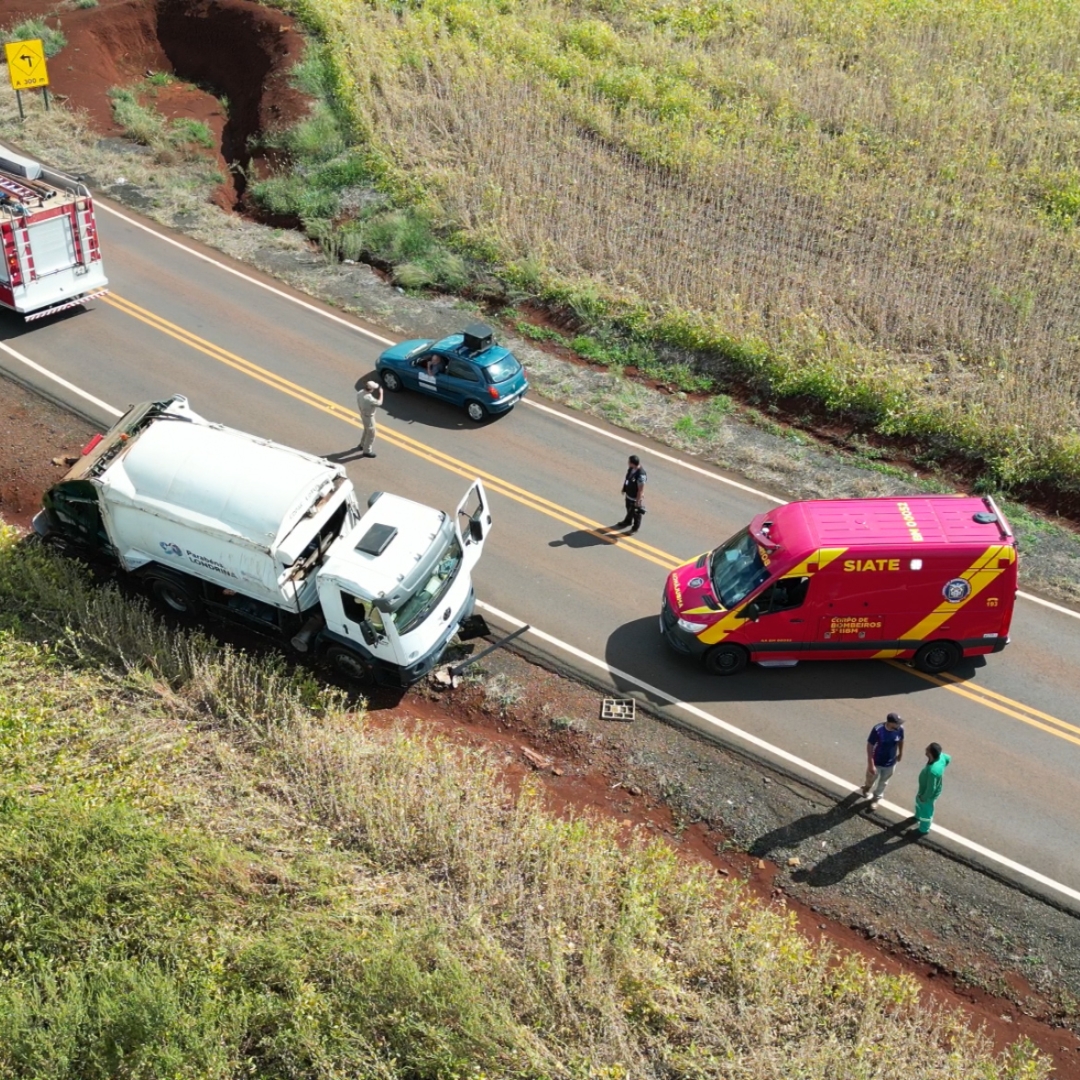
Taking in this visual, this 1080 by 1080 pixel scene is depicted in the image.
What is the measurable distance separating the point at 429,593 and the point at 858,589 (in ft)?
18.7

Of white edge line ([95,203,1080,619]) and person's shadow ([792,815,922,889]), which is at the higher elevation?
white edge line ([95,203,1080,619])

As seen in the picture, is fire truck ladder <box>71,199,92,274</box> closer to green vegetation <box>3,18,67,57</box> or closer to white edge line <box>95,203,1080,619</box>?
white edge line <box>95,203,1080,619</box>

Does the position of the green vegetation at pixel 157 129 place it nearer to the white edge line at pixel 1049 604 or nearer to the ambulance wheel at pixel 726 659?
the ambulance wheel at pixel 726 659

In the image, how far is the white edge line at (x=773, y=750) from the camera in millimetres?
12094

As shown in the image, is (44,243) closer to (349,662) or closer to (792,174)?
(349,662)

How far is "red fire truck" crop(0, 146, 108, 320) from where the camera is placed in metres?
21.1

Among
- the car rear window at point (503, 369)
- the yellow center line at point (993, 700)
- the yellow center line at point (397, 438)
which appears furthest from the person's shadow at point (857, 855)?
the car rear window at point (503, 369)

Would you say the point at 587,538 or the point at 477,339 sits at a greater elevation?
the point at 477,339

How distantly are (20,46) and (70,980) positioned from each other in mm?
29102

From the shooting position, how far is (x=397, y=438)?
19578 millimetres

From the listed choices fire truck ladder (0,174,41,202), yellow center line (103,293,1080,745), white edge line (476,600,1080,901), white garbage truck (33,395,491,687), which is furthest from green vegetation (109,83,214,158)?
white edge line (476,600,1080,901)

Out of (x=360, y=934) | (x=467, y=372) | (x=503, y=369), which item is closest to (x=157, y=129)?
(x=467, y=372)

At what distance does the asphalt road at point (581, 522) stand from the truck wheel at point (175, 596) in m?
4.21

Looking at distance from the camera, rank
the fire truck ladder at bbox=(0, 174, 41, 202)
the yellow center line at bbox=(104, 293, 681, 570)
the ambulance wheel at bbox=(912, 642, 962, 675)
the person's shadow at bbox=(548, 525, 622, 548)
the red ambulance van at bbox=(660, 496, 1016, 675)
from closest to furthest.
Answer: the red ambulance van at bbox=(660, 496, 1016, 675), the ambulance wheel at bbox=(912, 642, 962, 675), the person's shadow at bbox=(548, 525, 622, 548), the yellow center line at bbox=(104, 293, 681, 570), the fire truck ladder at bbox=(0, 174, 41, 202)
